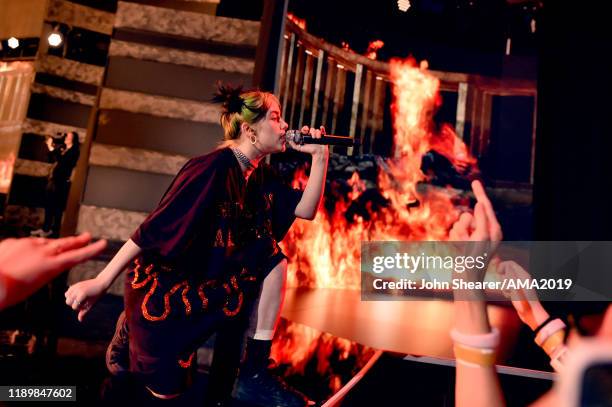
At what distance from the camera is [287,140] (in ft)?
5.75

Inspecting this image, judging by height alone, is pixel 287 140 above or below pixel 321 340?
above

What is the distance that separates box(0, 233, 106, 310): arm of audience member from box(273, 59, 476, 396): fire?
2.82 meters

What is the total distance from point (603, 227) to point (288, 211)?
1.66m

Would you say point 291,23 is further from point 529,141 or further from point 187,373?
point 529,141

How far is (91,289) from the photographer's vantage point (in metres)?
1.29

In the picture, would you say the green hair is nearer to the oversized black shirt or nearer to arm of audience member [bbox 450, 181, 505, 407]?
the oversized black shirt

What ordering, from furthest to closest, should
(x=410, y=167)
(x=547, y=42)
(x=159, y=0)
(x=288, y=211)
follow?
1. (x=410, y=167)
2. (x=159, y=0)
3. (x=547, y=42)
4. (x=288, y=211)

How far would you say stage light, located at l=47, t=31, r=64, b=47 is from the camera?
4.89 metres

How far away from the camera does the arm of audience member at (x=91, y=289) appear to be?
1270 mm

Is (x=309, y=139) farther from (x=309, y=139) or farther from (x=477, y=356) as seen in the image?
(x=477, y=356)

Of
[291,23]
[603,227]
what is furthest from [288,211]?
[291,23]

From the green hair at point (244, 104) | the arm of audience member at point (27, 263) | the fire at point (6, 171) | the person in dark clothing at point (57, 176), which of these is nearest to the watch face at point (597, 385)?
the arm of audience member at point (27, 263)

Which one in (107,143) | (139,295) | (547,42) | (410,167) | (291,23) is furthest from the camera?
(410,167)
